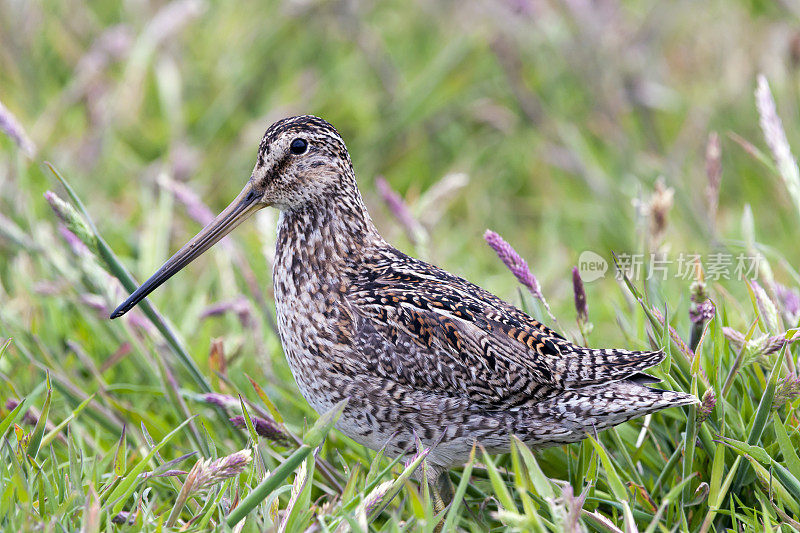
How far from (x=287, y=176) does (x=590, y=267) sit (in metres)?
2.03

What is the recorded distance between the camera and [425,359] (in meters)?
3.05

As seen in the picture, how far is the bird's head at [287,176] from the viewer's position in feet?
10.9

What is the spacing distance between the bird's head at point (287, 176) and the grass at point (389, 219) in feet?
1.17

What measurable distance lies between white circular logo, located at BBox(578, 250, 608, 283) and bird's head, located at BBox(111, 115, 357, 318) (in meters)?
1.67

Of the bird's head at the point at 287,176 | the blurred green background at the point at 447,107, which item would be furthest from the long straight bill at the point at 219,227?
the blurred green background at the point at 447,107

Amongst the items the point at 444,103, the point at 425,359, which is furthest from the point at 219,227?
the point at 444,103

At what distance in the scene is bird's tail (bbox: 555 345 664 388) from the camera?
3.08 metres

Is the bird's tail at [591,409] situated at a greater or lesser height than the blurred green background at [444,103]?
lesser

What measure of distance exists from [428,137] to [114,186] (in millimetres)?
2058

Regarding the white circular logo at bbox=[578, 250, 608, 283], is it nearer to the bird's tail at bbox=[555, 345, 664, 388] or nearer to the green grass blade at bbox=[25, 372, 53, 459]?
the bird's tail at bbox=[555, 345, 664, 388]

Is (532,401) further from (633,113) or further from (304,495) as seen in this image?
(633,113)

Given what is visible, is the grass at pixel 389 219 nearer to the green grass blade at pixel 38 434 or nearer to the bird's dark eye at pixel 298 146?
the green grass blade at pixel 38 434

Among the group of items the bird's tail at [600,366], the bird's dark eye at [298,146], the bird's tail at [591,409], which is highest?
the bird's dark eye at [298,146]

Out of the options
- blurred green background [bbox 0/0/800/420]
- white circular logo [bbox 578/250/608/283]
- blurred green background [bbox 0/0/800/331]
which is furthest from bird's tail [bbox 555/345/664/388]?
blurred green background [bbox 0/0/800/331]
